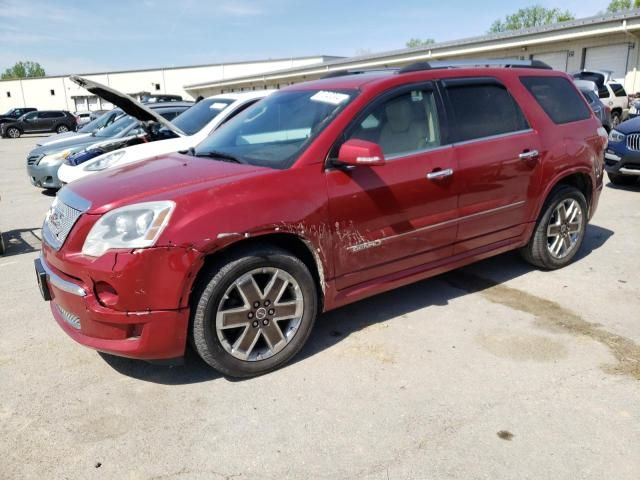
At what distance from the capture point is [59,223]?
10.8 ft

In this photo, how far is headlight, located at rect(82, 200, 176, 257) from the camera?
9.46ft

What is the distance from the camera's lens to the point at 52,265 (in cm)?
323

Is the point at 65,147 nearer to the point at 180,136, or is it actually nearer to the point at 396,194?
the point at 180,136

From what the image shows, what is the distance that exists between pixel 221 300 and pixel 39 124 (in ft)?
122

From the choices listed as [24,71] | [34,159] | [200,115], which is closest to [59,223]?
[200,115]

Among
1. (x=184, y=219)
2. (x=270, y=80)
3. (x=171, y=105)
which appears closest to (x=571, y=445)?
(x=184, y=219)

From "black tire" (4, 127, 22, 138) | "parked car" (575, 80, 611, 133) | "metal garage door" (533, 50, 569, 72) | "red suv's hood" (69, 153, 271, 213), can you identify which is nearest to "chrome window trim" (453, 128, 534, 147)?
"red suv's hood" (69, 153, 271, 213)

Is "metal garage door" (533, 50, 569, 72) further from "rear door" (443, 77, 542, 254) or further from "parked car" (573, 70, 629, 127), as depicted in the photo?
"rear door" (443, 77, 542, 254)

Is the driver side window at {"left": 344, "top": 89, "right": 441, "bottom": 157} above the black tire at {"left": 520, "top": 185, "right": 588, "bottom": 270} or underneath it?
above

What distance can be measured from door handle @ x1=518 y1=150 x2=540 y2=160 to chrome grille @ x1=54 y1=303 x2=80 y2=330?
3.51m

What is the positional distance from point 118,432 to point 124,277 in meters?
0.83

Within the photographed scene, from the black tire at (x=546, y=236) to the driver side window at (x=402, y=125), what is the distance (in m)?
1.54

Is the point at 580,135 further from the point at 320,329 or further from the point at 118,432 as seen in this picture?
the point at 118,432

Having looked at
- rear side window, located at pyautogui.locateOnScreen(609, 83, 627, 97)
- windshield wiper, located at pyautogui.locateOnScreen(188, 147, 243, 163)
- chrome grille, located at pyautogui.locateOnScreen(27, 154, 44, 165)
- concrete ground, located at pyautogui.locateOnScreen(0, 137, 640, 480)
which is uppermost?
rear side window, located at pyautogui.locateOnScreen(609, 83, 627, 97)
